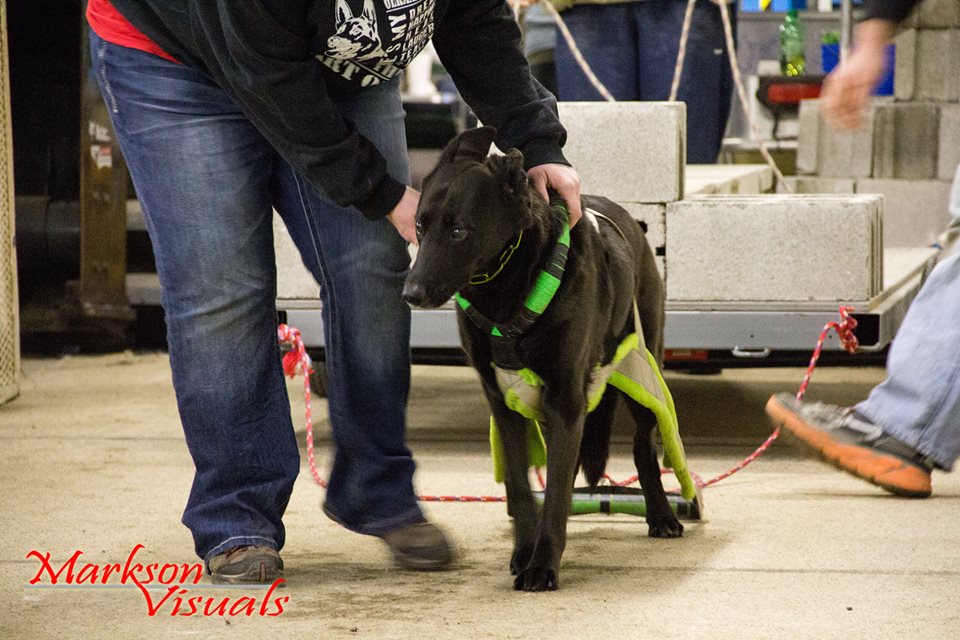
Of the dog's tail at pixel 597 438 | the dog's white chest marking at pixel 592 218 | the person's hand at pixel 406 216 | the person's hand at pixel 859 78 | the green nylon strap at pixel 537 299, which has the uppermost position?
the person's hand at pixel 859 78

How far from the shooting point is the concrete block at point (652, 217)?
12.5 feet

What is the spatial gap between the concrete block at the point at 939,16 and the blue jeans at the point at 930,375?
376 centimetres

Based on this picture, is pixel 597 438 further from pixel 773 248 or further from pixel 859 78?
pixel 773 248

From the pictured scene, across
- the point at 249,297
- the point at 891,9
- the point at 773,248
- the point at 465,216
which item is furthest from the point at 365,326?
the point at 773,248

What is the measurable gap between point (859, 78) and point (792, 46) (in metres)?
6.77

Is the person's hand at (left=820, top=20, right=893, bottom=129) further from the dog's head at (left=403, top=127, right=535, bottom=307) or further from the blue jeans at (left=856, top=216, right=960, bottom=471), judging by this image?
the dog's head at (left=403, top=127, right=535, bottom=307)

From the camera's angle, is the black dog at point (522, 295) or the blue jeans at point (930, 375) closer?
the black dog at point (522, 295)

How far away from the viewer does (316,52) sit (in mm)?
2271

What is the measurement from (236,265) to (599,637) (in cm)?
94

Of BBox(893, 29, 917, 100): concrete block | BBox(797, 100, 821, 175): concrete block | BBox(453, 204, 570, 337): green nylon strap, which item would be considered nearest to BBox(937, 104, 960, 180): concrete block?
BBox(893, 29, 917, 100): concrete block

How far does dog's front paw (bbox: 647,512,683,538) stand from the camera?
290 centimetres

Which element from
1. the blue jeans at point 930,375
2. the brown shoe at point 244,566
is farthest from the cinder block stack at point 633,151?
the brown shoe at point 244,566

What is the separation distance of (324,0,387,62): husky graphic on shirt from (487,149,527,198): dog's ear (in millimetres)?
287

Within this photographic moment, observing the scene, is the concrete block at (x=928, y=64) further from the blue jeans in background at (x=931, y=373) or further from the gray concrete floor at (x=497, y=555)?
the blue jeans in background at (x=931, y=373)
